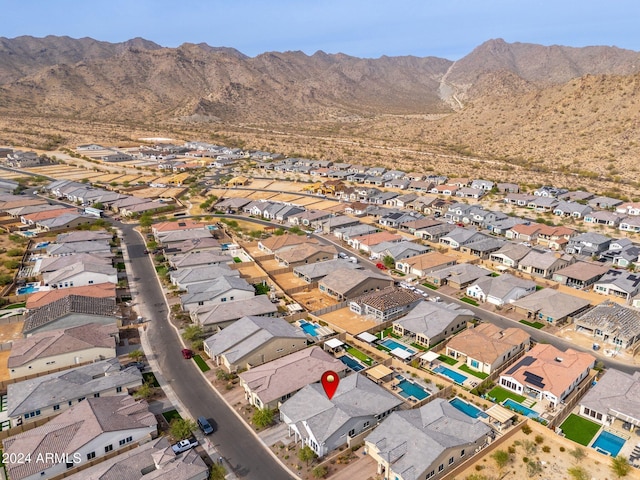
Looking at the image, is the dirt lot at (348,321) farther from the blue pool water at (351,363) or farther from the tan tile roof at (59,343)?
the tan tile roof at (59,343)

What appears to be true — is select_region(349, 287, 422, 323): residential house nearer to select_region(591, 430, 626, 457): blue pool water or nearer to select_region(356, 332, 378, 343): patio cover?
select_region(356, 332, 378, 343): patio cover

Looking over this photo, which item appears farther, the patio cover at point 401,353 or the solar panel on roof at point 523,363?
the patio cover at point 401,353

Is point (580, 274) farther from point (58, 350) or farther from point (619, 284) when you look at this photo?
point (58, 350)

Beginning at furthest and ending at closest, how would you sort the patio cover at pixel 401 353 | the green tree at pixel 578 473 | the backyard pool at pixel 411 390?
the patio cover at pixel 401 353 < the backyard pool at pixel 411 390 < the green tree at pixel 578 473

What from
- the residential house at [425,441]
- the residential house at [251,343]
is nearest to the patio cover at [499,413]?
the residential house at [425,441]

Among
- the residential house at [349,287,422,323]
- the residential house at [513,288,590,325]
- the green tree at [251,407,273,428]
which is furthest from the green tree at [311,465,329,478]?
the residential house at [513,288,590,325]

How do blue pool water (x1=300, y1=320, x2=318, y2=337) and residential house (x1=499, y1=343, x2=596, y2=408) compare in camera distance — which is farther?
blue pool water (x1=300, y1=320, x2=318, y2=337)
